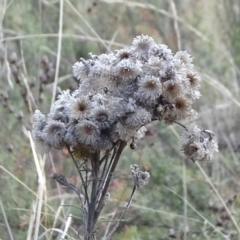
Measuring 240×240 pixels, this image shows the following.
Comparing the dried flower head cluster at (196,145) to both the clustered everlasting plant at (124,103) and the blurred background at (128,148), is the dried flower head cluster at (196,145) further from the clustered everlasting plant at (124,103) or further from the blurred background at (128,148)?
the blurred background at (128,148)

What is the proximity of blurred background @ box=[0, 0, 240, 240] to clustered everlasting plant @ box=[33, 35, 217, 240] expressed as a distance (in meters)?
0.37

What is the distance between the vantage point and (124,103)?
1418 millimetres

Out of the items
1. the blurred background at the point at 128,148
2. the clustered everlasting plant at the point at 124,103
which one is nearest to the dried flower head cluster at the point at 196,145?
the clustered everlasting plant at the point at 124,103

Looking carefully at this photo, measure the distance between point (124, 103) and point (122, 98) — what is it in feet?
0.06

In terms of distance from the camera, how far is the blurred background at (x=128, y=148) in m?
2.60

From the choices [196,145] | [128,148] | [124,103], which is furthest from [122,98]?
[128,148]

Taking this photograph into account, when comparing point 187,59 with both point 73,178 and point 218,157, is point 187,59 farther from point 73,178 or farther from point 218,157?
point 218,157

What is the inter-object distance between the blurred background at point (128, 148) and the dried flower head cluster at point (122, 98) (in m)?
0.38

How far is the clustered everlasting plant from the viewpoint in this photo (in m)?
1.41

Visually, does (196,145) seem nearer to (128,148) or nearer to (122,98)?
(122,98)

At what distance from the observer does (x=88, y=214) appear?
1.57 m

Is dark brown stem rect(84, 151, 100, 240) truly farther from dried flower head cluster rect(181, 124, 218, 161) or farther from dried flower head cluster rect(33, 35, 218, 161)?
dried flower head cluster rect(181, 124, 218, 161)

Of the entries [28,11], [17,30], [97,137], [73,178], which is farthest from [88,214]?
[28,11]

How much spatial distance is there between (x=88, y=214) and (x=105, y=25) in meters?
3.10
